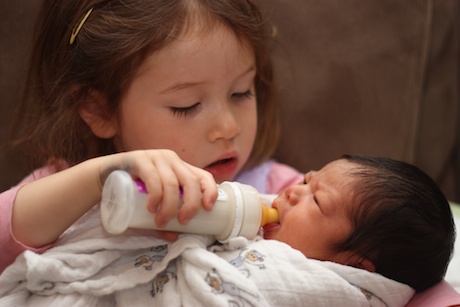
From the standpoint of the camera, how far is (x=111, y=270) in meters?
1.00

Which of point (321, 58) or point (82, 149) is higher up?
point (321, 58)

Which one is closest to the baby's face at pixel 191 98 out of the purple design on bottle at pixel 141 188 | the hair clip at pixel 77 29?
the hair clip at pixel 77 29

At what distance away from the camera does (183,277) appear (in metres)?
0.95

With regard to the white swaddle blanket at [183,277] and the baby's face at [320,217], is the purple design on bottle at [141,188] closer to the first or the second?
the white swaddle blanket at [183,277]

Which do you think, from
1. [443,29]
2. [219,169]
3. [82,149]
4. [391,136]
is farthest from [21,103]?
[443,29]

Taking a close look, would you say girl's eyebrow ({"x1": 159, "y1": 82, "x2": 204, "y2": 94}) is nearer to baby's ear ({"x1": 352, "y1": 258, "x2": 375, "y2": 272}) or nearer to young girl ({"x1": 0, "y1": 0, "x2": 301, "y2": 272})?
young girl ({"x1": 0, "y1": 0, "x2": 301, "y2": 272})

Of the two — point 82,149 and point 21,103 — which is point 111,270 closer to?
point 82,149

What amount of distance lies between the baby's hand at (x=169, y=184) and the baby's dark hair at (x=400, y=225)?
0.25 metres

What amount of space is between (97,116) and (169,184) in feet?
1.35

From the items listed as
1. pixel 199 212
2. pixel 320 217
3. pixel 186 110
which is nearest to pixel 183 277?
pixel 199 212

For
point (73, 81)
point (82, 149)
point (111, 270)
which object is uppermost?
point (73, 81)

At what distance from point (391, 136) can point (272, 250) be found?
0.75 m

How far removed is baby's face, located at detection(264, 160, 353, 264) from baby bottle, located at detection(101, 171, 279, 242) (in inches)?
1.5

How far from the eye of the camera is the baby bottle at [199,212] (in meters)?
0.86
